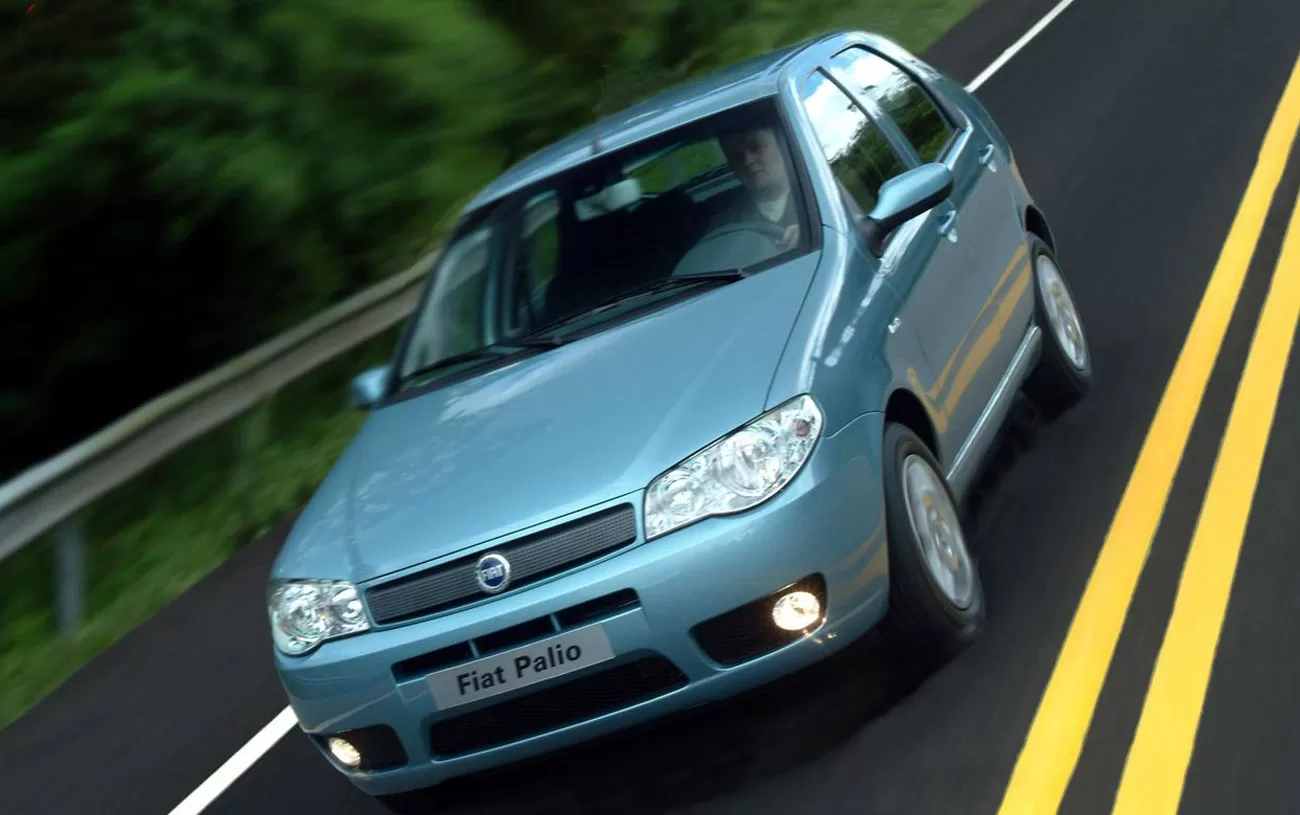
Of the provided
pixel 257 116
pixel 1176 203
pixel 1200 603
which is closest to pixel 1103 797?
pixel 1200 603

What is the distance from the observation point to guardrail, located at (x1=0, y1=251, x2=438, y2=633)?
777 centimetres

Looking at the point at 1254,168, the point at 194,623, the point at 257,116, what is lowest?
the point at 1254,168

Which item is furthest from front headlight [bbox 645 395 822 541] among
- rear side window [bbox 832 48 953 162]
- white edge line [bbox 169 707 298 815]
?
rear side window [bbox 832 48 953 162]

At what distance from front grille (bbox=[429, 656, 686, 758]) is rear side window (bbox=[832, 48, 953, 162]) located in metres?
2.83

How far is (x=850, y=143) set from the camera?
6.04 metres

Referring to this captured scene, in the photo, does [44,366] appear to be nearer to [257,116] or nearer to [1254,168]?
[257,116]

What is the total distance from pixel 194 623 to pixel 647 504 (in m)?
3.78

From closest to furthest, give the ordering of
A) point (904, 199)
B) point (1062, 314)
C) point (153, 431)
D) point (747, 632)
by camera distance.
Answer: point (747, 632) < point (904, 199) < point (1062, 314) < point (153, 431)

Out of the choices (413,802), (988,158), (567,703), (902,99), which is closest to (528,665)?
(567,703)

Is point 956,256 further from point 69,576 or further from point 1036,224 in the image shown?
point 69,576

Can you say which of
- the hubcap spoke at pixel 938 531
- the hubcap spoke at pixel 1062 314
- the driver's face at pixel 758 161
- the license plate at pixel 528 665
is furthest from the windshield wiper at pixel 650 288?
the hubcap spoke at pixel 1062 314

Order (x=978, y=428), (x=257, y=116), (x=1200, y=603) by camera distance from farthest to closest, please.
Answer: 1. (x=257, y=116)
2. (x=978, y=428)
3. (x=1200, y=603)

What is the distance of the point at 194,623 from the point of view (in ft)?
24.8

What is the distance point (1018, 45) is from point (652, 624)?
16668 mm
